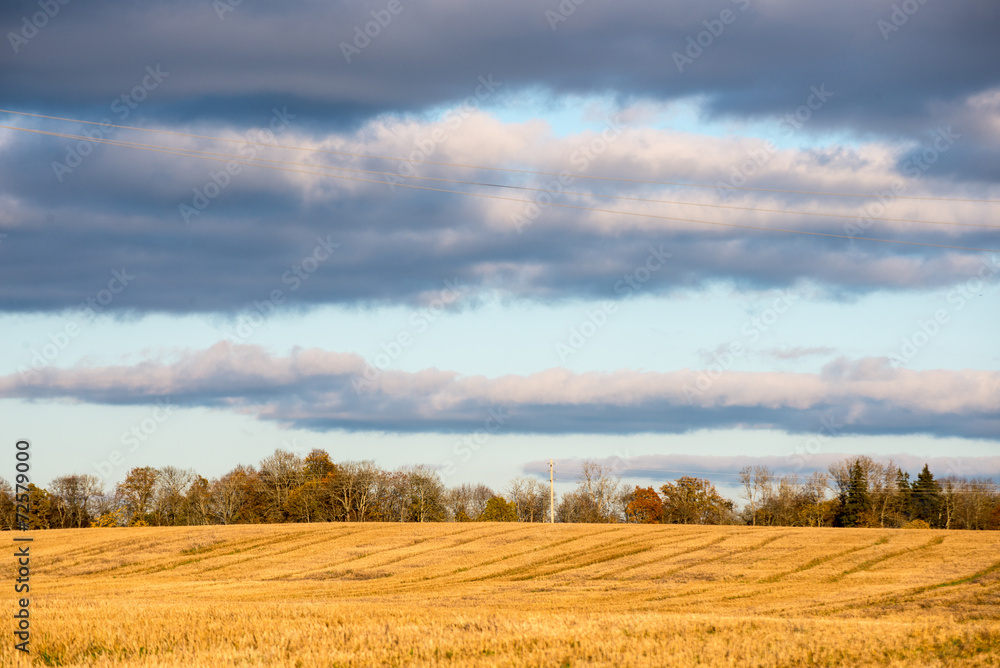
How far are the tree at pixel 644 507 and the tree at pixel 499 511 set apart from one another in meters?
18.4

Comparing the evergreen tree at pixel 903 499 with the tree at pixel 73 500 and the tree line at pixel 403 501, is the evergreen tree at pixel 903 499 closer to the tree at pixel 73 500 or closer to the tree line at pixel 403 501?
the tree line at pixel 403 501

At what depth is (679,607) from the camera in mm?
31391

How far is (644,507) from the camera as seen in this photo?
5167 inches

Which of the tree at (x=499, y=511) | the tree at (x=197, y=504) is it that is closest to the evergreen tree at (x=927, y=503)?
the tree at (x=499, y=511)

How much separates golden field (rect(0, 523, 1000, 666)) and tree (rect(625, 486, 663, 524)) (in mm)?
61391

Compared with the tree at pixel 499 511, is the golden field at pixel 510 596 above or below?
above

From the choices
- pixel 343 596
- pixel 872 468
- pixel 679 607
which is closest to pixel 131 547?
pixel 343 596

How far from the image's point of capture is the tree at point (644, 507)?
130 metres

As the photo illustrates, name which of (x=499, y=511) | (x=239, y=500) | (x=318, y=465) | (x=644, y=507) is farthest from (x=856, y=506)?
(x=239, y=500)

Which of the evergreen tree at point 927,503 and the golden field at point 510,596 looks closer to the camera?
the golden field at point 510,596

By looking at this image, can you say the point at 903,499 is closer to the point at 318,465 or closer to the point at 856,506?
the point at 856,506

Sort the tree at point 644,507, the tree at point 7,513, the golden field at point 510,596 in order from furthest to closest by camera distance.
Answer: the tree at point 644,507 < the tree at point 7,513 < the golden field at point 510,596

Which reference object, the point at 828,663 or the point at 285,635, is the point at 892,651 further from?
the point at 285,635

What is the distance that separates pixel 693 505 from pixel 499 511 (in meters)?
27.0
